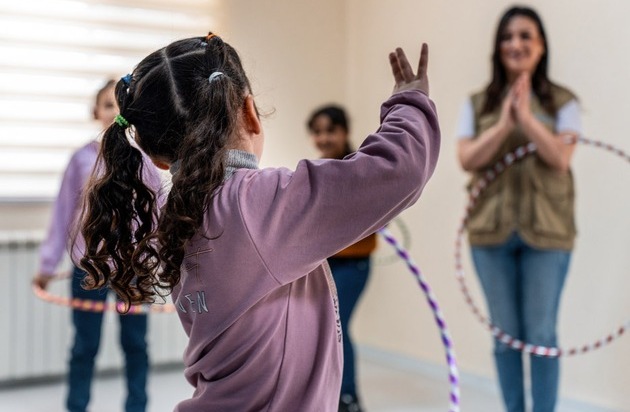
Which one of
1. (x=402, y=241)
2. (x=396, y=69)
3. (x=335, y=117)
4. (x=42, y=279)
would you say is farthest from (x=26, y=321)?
(x=396, y=69)

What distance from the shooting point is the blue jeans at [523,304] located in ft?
10.9

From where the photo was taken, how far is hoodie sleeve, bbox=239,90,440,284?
1228 mm

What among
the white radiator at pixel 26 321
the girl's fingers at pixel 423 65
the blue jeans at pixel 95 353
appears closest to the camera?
the girl's fingers at pixel 423 65

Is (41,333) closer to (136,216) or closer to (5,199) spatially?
(5,199)

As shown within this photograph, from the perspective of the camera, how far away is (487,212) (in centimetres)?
347

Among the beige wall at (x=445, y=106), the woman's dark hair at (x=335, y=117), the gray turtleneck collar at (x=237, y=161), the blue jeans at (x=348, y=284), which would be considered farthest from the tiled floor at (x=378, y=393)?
the gray turtleneck collar at (x=237, y=161)

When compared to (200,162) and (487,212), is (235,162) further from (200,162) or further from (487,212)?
(487,212)

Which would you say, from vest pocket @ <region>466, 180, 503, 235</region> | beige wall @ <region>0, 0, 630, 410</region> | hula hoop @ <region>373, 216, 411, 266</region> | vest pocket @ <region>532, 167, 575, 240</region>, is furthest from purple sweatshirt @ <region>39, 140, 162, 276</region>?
hula hoop @ <region>373, 216, 411, 266</region>

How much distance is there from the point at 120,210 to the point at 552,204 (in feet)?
7.82

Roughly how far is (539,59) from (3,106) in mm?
3065

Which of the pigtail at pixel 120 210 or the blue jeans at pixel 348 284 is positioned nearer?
the pigtail at pixel 120 210

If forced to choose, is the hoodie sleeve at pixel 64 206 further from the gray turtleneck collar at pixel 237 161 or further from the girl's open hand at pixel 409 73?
the girl's open hand at pixel 409 73

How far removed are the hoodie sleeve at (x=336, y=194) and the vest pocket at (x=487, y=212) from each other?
7.21ft

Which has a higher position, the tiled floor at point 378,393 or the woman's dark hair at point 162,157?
the woman's dark hair at point 162,157
